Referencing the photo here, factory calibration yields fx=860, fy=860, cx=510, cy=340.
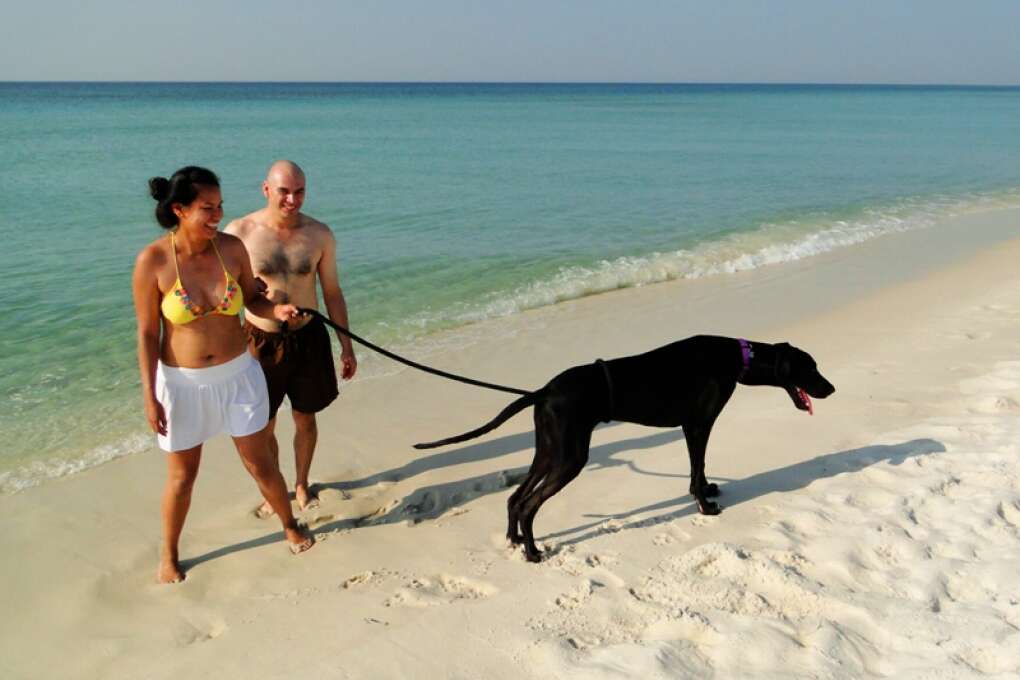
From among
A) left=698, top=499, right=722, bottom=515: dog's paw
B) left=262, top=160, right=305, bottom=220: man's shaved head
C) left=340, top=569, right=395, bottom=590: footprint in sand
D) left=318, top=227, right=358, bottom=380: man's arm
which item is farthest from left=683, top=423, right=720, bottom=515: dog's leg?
left=262, top=160, right=305, bottom=220: man's shaved head

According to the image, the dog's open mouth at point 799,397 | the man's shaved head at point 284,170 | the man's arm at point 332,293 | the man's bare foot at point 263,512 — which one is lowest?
the man's bare foot at point 263,512

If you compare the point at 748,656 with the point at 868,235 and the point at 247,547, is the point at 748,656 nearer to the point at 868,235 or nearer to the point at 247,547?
the point at 247,547

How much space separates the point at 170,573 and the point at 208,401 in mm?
958

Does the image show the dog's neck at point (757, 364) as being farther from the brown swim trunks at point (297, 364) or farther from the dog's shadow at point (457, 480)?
the brown swim trunks at point (297, 364)

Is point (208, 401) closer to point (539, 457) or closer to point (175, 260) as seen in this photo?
point (175, 260)

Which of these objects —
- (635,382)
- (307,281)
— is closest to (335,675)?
(635,382)

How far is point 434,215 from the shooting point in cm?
1511

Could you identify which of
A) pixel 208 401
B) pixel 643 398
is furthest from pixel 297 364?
pixel 643 398

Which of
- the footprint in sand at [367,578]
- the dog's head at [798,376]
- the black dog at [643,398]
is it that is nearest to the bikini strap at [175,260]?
the black dog at [643,398]

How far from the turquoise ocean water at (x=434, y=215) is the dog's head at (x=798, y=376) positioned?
4160mm

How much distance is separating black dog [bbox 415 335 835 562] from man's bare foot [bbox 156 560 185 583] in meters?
1.37

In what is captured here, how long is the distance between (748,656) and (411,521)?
2.10 m

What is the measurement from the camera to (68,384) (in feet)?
23.2

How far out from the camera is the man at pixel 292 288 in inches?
175
